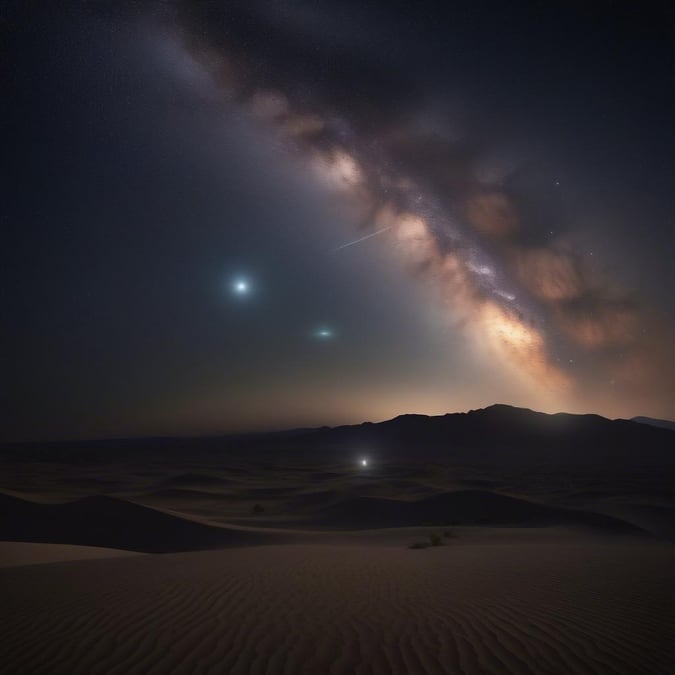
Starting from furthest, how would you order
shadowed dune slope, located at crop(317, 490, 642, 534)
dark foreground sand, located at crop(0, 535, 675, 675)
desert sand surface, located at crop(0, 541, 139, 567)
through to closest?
shadowed dune slope, located at crop(317, 490, 642, 534), desert sand surface, located at crop(0, 541, 139, 567), dark foreground sand, located at crop(0, 535, 675, 675)

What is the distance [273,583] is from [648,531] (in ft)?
56.8

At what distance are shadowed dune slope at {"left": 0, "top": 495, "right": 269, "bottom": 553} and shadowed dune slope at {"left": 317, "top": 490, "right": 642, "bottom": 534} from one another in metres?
7.15

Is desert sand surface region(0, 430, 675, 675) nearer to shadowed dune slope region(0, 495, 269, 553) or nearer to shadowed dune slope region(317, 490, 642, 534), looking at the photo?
shadowed dune slope region(0, 495, 269, 553)

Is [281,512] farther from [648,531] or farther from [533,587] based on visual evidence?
[533,587]

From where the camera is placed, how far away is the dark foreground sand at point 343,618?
4270 millimetres

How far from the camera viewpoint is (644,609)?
5719mm

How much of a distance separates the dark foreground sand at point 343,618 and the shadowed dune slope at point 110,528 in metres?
8.53

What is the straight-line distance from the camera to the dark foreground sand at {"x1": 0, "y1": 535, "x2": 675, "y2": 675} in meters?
4.27

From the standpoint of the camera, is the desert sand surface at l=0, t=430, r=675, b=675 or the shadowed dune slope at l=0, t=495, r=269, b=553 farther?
the shadowed dune slope at l=0, t=495, r=269, b=553

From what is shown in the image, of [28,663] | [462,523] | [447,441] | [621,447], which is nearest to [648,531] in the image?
[462,523]

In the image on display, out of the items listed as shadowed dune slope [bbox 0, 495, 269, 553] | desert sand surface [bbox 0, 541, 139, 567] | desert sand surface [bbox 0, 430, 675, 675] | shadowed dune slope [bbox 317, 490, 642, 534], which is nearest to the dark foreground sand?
desert sand surface [bbox 0, 430, 675, 675]

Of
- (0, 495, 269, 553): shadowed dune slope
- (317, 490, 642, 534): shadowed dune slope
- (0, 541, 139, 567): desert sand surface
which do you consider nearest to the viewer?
(0, 541, 139, 567): desert sand surface

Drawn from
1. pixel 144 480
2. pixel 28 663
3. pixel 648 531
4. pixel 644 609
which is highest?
pixel 644 609

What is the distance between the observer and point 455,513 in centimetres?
2400
